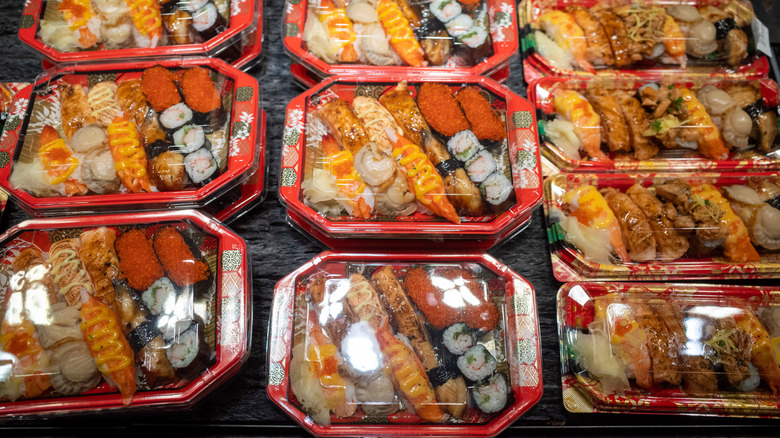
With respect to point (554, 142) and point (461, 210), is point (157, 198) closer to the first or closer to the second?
point (461, 210)

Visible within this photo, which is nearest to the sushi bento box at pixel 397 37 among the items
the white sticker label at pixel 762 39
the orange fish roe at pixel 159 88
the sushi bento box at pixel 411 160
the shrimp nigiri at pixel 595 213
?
the sushi bento box at pixel 411 160

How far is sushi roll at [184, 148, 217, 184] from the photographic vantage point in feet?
10.5

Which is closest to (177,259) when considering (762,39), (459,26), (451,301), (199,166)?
(199,166)

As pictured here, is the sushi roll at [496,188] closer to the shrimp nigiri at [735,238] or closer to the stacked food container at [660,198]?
the stacked food container at [660,198]

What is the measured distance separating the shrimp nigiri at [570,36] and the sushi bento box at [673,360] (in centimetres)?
199

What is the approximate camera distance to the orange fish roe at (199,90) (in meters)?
3.40

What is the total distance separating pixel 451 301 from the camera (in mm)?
2977

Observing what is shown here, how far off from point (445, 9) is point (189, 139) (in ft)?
7.12

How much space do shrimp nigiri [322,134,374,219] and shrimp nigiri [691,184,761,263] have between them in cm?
231

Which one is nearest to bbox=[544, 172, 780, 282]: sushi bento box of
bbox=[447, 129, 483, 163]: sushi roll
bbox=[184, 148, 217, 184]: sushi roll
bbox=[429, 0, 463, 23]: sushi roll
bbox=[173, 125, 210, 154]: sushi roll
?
bbox=[447, 129, 483, 163]: sushi roll

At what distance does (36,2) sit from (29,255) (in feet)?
7.02

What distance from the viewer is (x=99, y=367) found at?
2680 millimetres

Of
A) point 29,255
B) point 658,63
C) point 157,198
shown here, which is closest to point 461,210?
point 157,198

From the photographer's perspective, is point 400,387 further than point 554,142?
No
